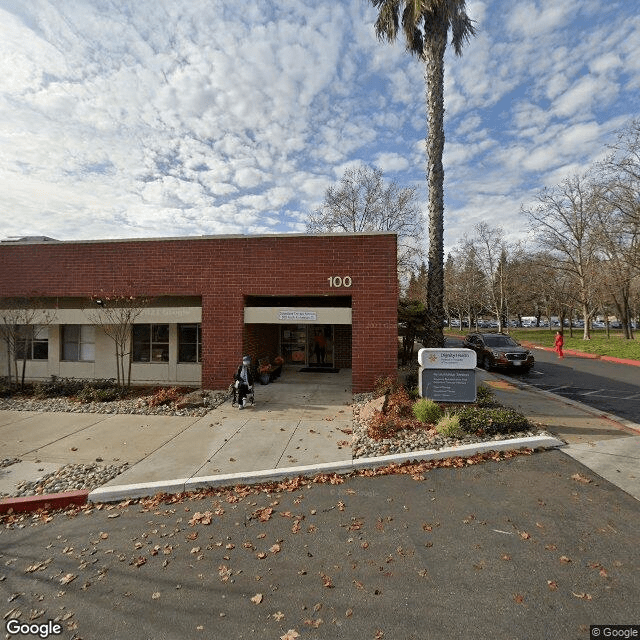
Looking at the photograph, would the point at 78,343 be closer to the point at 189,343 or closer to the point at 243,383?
the point at 189,343

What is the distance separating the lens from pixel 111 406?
917 centimetres

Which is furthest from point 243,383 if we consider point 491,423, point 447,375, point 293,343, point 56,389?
point 293,343

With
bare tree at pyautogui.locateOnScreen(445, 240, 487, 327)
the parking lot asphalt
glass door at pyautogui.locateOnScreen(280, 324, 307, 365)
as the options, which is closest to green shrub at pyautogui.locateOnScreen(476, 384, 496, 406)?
the parking lot asphalt

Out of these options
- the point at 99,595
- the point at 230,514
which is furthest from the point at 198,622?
the point at 230,514

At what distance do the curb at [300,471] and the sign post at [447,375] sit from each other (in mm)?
1493

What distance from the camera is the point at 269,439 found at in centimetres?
683

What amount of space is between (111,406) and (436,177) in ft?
38.3

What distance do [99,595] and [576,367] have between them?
19905 millimetres

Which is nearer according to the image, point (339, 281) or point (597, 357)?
point (339, 281)

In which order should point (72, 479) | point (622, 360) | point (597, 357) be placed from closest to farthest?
1. point (72, 479)
2. point (622, 360)
3. point (597, 357)

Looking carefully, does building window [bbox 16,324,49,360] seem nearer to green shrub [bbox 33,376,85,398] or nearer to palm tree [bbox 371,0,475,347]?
green shrub [bbox 33,376,85,398]

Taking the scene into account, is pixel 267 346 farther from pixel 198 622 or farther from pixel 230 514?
pixel 198 622

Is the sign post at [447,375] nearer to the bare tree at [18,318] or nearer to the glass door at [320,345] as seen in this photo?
the glass door at [320,345]

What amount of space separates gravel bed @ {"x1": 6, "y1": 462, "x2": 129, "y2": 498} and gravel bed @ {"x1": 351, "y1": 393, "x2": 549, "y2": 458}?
3.98m
